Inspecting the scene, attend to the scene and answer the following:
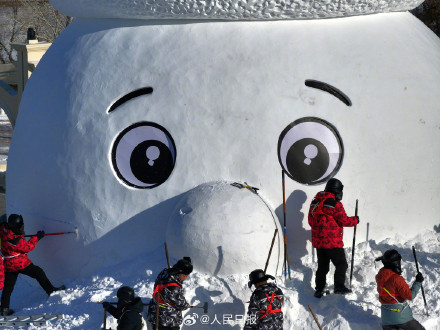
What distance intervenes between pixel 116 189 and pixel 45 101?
1.27m

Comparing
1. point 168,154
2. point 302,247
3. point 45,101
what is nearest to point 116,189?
point 168,154

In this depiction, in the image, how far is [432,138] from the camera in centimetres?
775

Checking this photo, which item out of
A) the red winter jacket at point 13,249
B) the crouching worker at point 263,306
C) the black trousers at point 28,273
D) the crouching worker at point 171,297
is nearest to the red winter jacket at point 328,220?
the crouching worker at point 263,306

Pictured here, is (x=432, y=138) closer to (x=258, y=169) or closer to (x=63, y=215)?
(x=258, y=169)

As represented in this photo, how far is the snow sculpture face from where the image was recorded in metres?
7.30

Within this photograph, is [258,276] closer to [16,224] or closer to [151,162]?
[151,162]

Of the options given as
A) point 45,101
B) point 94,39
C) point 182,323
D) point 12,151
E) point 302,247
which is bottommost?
point 182,323

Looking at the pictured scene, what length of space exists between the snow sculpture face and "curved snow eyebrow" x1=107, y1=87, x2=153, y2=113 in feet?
0.03

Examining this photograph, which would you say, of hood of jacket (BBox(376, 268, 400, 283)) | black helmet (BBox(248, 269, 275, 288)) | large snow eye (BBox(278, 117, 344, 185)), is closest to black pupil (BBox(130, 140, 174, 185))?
large snow eye (BBox(278, 117, 344, 185))

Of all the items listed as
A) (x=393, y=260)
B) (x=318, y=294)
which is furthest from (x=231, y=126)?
(x=393, y=260)

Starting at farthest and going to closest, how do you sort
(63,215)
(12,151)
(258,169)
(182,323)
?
(12,151) < (63,215) < (258,169) < (182,323)

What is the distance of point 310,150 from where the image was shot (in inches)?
287

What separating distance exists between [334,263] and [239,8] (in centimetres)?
242

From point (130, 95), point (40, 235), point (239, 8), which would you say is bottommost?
point (40, 235)
